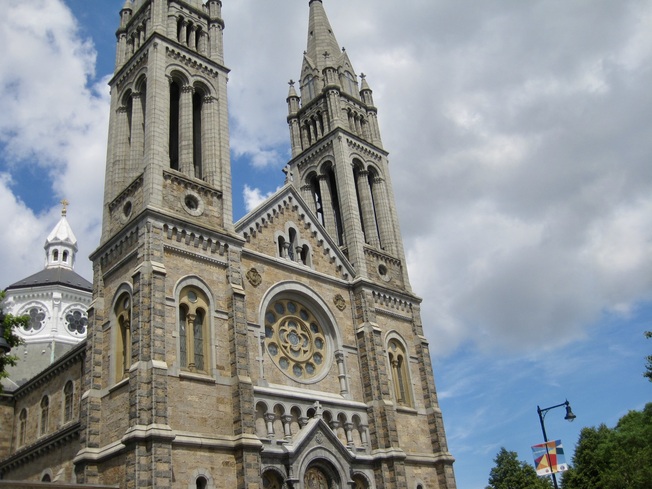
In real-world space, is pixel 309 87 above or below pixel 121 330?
above

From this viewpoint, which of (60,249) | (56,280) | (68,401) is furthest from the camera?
(60,249)

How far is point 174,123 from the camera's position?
31516 millimetres

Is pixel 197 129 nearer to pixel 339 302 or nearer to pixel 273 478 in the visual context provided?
pixel 339 302

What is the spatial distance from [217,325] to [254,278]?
142 inches

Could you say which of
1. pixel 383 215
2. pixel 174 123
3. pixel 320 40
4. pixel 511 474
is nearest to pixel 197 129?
Result: pixel 174 123

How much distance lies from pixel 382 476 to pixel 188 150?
645 inches

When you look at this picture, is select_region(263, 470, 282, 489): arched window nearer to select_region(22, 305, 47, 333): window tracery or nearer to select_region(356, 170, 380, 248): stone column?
select_region(356, 170, 380, 248): stone column

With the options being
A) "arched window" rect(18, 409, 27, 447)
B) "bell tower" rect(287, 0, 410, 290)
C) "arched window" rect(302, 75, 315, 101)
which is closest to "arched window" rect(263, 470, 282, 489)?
"bell tower" rect(287, 0, 410, 290)

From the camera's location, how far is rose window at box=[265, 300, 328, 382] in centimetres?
2856

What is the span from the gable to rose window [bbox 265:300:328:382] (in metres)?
2.30

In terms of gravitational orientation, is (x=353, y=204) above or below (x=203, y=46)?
below

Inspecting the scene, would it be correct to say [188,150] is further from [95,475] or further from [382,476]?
[382,476]

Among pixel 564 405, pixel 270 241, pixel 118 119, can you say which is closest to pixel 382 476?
Result: pixel 564 405

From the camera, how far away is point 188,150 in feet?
95.7
